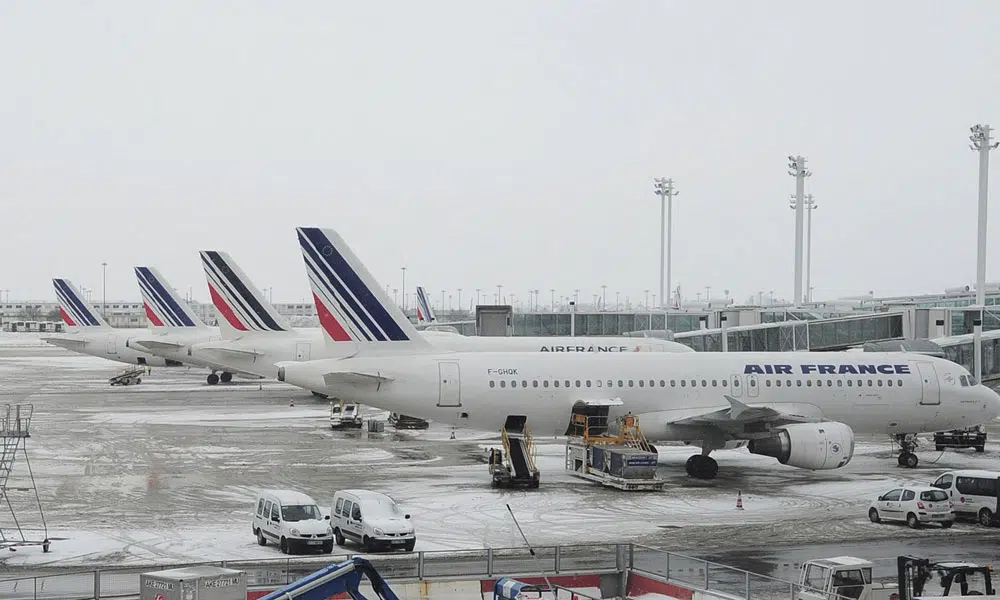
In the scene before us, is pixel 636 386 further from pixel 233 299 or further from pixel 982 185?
pixel 982 185

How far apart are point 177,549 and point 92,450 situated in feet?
68.4

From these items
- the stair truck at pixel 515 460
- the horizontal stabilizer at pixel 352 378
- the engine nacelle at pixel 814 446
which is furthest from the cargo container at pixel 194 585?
the engine nacelle at pixel 814 446

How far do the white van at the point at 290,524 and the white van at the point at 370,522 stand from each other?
0.54 metres

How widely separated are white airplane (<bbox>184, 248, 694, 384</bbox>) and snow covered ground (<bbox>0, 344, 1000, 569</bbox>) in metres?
3.61

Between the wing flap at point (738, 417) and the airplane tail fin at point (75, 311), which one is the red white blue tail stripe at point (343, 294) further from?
the airplane tail fin at point (75, 311)

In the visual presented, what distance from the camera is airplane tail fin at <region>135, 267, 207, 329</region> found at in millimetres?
76438

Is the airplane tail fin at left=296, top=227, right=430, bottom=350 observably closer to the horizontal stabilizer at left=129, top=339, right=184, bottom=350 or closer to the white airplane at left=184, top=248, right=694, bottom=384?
the white airplane at left=184, top=248, right=694, bottom=384

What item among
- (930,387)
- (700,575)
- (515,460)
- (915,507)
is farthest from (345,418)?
(700,575)

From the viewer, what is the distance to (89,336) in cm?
8381

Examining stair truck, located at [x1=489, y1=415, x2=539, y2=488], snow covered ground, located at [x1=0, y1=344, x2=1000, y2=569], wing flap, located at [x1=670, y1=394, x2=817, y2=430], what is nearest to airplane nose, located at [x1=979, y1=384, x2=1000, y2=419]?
snow covered ground, located at [x1=0, y1=344, x2=1000, y2=569]

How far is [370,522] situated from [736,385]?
1735cm

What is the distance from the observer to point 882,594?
19.5m

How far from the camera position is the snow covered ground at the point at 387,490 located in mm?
27188

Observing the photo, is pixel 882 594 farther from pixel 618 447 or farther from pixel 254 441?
pixel 254 441
